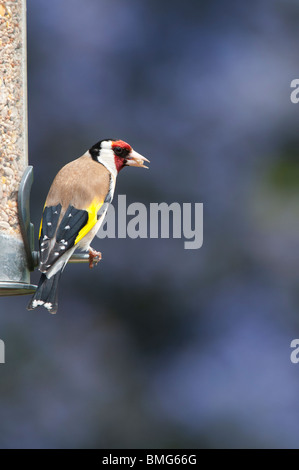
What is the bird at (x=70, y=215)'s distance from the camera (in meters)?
4.50

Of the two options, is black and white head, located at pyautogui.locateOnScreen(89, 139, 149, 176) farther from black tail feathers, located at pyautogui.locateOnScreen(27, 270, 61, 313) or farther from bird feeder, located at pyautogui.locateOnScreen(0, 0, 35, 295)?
black tail feathers, located at pyautogui.locateOnScreen(27, 270, 61, 313)

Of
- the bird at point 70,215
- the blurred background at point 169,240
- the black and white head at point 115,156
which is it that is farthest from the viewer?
the blurred background at point 169,240

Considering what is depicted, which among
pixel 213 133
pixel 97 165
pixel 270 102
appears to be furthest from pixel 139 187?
pixel 97 165

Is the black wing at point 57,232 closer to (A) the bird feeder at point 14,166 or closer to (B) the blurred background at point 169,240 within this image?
(A) the bird feeder at point 14,166

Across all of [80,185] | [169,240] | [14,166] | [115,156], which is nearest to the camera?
[80,185]

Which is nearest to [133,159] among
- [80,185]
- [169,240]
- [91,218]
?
[80,185]

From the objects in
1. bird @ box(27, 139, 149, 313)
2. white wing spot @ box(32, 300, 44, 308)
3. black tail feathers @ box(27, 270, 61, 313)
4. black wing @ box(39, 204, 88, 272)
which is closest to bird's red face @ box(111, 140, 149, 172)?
bird @ box(27, 139, 149, 313)

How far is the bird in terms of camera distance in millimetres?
4496

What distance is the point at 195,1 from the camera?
9.98 meters

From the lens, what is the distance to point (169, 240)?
9047 mm

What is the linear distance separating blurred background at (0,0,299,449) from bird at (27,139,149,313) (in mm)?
3553

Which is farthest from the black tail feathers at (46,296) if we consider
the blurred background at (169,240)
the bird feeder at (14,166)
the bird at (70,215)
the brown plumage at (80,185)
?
the blurred background at (169,240)

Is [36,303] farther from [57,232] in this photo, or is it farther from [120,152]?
[120,152]

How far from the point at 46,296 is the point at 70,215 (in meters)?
0.38
